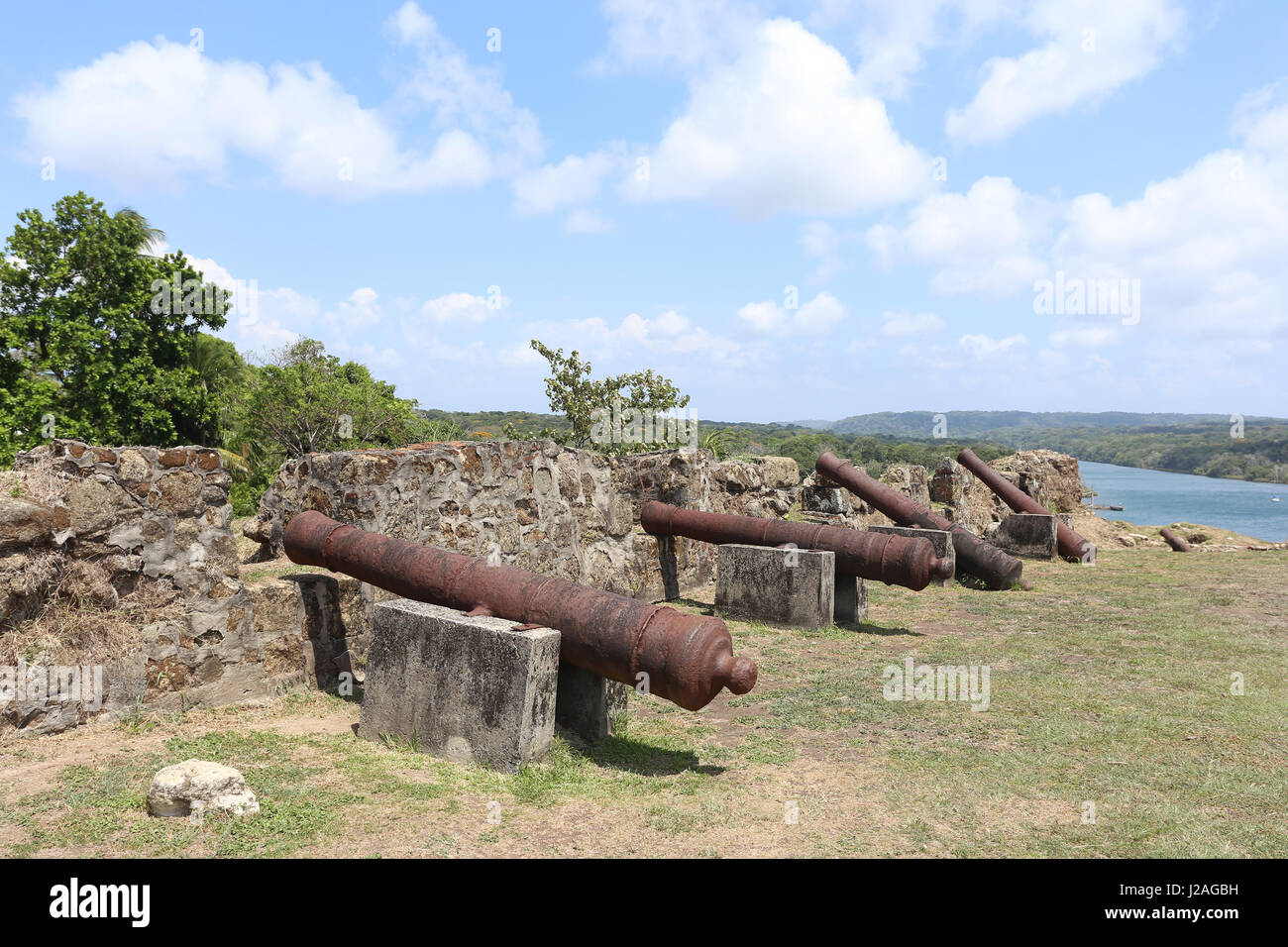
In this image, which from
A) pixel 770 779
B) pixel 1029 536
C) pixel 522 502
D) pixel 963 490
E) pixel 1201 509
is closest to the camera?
pixel 770 779

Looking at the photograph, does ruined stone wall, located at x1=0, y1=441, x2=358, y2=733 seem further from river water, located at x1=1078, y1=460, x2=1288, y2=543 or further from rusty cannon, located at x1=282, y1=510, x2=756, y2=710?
river water, located at x1=1078, y1=460, x2=1288, y2=543

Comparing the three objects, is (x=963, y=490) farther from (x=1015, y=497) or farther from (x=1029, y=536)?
(x=1029, y=536)

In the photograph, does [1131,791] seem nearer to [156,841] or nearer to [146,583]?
[156,841]

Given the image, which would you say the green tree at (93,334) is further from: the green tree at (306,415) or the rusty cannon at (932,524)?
the rusty cannon at (932,524)

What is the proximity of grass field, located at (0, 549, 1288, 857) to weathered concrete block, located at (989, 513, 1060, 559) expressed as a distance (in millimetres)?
8025

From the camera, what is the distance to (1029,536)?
50.1 ft

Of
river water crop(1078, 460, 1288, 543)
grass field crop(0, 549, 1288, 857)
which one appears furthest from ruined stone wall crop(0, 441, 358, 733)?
river water crop(1078, 460, 1288, 543)

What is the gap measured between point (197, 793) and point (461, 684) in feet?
4.57

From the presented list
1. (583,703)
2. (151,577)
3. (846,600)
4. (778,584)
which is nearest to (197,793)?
(151,577)

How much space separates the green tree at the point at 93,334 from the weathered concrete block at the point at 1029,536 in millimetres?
22853

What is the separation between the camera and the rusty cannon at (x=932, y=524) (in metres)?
11.8

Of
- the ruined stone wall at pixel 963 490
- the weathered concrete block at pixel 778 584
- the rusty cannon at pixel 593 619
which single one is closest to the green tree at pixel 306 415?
the ruined stone wall at pixel 963 490

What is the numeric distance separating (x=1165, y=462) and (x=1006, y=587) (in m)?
177

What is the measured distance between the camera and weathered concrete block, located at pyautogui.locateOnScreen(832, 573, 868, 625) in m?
9.42
